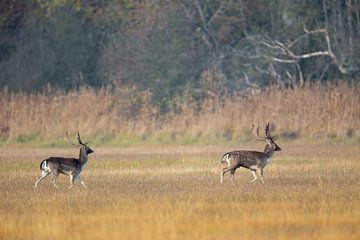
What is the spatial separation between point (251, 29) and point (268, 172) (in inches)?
822

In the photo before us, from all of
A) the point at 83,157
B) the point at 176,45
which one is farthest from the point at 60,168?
the point at 176,45

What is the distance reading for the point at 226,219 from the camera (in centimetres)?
1205

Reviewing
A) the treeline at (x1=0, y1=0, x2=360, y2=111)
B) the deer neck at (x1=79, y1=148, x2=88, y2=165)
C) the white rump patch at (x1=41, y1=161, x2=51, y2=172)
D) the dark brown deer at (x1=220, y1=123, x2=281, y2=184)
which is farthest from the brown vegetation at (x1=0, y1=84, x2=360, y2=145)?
the white rump patch at (x1=41, y1=161, x2=51, y2=172)

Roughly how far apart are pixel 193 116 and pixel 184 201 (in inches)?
611

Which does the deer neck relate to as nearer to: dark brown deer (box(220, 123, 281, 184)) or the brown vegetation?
dark brown deer (box(220, 123, 281, 184))

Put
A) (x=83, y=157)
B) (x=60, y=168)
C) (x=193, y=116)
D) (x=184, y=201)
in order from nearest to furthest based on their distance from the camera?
(x=184, y=201) → (x=60, y=168) → (x=83, y=157) → (x=193, y=116)

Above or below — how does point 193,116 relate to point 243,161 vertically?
above

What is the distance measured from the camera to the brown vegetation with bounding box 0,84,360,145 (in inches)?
1091

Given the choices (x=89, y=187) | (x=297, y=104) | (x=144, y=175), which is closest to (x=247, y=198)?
(x=89, y=187)

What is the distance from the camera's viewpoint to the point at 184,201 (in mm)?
13820

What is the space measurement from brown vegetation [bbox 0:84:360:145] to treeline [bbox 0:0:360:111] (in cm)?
307

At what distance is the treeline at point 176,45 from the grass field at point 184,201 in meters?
13.9

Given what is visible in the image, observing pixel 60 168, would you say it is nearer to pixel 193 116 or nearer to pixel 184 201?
pixel 184 201

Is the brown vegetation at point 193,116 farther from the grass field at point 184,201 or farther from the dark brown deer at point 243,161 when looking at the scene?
the dark brown deer at point 243,161
